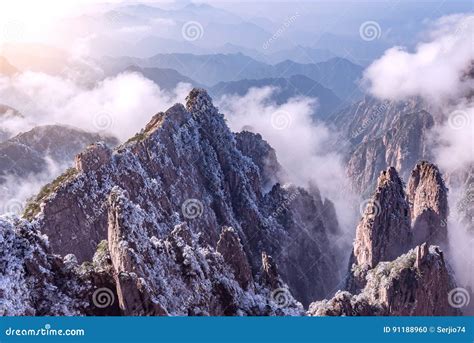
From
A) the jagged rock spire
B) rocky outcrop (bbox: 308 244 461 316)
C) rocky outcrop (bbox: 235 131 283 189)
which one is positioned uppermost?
rocky outcrop (bbox: 235 131 283 189)

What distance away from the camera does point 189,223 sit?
4717 inches

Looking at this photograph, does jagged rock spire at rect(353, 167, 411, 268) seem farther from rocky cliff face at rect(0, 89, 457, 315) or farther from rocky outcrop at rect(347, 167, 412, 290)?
rocky cliff face at rect(0, 89, 457, 315)

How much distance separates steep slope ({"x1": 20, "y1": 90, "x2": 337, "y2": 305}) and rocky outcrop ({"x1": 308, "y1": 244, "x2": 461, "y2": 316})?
32.8m

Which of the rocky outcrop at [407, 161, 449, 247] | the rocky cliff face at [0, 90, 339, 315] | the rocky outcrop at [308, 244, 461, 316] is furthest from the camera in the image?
the rocky outcrop at [407, 161, 449, 247]

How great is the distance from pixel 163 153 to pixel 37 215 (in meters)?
38.4

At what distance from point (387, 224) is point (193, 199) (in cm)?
4550

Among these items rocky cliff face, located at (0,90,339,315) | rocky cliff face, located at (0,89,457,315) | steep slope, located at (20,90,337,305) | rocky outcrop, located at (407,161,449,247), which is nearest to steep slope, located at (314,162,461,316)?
rocky outcrop, located at (407,161,449,247)

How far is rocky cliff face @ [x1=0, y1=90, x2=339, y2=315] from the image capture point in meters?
62.8

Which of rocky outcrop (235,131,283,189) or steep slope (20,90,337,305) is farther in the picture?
rocky outcrop (235,131,283,189)

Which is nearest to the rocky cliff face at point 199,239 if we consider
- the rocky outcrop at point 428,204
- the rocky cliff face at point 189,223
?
the rocky cliff face at point 189,223

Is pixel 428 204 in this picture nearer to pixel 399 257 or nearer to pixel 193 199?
pixel 399 257

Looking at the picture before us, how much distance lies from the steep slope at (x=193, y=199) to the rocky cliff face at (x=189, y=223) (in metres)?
0.24

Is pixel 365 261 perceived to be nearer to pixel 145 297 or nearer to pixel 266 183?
pixel 266 183

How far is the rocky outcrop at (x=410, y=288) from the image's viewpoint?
94.8m
